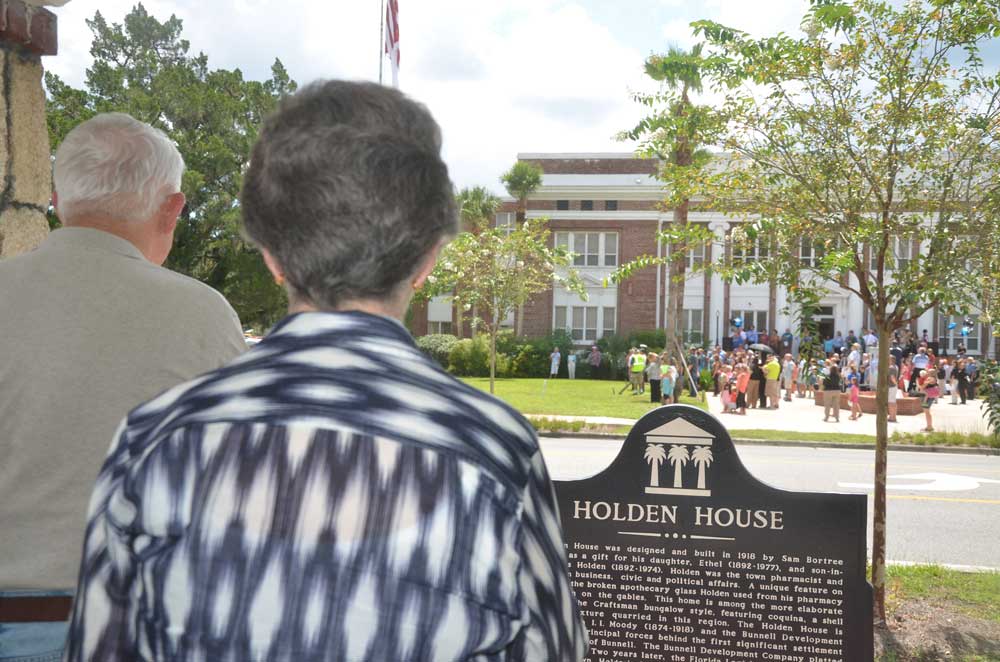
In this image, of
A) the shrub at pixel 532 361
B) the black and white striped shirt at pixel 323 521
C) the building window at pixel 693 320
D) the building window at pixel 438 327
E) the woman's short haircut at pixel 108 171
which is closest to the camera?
the black and white striped shirt at pixel 323 521

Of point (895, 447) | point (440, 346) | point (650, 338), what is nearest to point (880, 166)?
point (895, 447)

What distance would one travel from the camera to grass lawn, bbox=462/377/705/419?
21000mm

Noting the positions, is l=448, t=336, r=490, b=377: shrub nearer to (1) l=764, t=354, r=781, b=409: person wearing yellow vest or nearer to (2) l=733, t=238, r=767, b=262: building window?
(1) l=764, t=354, r=781, b=409: person wearing yellow vest

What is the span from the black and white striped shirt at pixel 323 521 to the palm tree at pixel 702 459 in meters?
2.28

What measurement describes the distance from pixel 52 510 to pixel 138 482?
0.86 metres

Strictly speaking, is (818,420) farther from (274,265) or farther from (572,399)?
(274,265)

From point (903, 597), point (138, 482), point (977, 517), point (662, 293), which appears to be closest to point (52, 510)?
point (138, 482)

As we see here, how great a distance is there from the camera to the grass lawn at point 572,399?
68.9ft

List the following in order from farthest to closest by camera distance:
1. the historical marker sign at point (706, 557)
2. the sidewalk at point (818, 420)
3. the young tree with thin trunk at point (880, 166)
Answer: the sidewalk at point (818, 420)
the young tree with thin trunk at point (880, 166)
the historical marker sign at point (706, 557)

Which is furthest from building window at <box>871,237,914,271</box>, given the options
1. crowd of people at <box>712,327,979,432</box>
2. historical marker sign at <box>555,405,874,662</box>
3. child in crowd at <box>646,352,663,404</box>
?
child in crowd at <box>646,352,663,404</box>

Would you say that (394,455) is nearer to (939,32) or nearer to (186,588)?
(186,588)

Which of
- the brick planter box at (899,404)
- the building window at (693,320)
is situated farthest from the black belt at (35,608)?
the building window at (693,320)

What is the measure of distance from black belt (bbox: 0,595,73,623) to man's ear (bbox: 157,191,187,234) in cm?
91

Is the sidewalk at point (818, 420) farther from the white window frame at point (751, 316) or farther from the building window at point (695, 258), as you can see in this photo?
the white window frame at point (751, 316)
